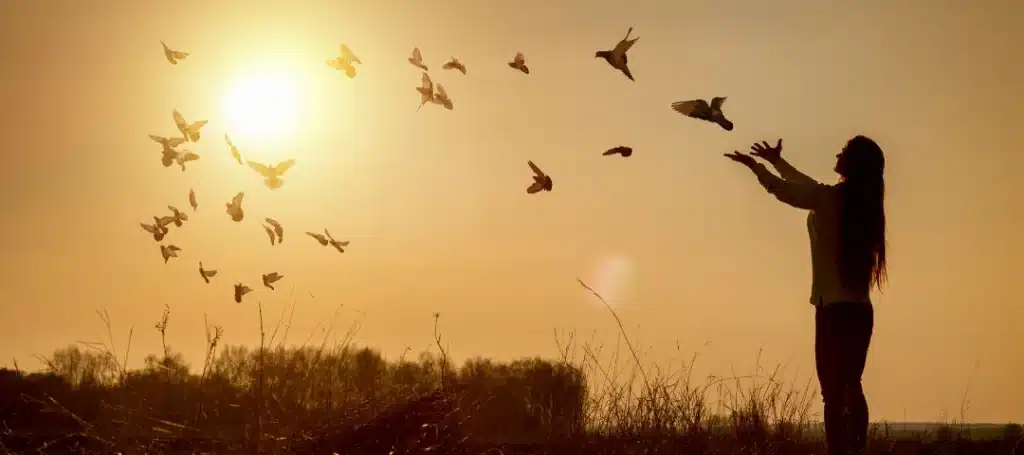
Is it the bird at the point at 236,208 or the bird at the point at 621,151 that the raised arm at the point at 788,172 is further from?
the bird at the point at 236,208

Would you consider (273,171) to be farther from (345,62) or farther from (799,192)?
(799,192)

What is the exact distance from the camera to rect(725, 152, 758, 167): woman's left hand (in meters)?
6.30

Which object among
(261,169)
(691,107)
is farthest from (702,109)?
(261,169)

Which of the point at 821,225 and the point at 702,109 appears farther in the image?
the point at 702,109

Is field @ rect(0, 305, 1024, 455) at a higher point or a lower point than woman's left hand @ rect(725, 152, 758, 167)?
lower

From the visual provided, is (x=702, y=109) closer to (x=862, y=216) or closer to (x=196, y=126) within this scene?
(x=862, y=216)

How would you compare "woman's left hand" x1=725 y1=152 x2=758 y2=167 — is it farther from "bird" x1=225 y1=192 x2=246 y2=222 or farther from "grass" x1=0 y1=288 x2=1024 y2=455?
"bird" x1=225 y1=192 x2=246 y2=222

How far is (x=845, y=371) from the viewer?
19.0 ft

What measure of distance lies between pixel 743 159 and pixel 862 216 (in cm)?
84

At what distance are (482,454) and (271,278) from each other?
341 cm

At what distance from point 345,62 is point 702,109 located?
3.57 metres

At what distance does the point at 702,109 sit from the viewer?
726 centimetres

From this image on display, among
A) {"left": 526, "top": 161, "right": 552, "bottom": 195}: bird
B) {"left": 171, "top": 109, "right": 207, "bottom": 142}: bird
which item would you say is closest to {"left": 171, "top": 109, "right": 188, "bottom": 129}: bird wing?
{"left": 171, "top": 109, "right": 207, "bottom": 142}: bird

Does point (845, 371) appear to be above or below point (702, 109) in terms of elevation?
below
